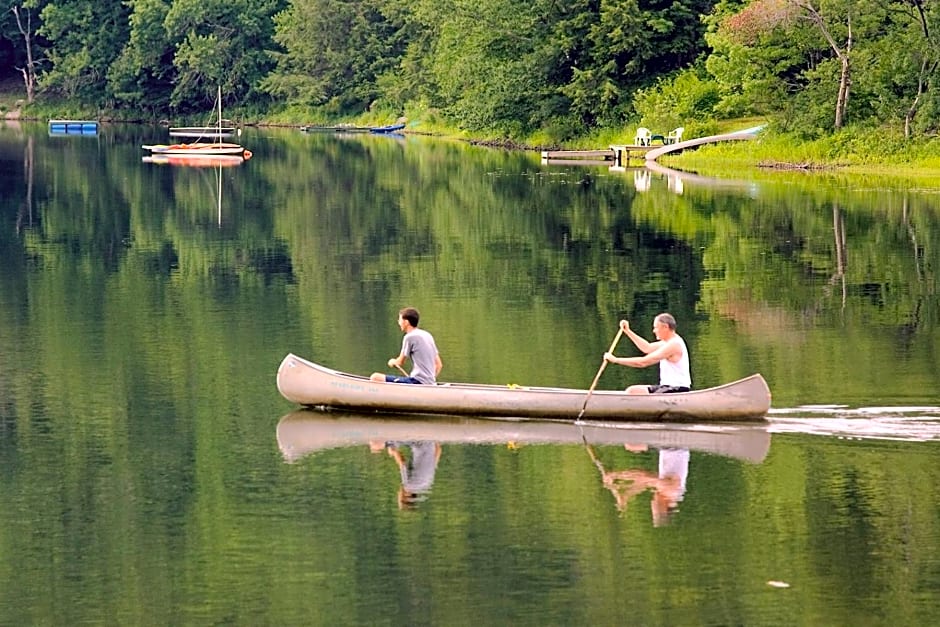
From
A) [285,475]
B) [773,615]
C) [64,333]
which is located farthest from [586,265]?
[773,615]

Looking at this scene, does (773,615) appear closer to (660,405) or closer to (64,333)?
(660,405)

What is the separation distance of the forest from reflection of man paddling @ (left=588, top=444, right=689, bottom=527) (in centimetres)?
3826

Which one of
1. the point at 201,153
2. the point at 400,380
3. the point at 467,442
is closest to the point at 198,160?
the point at 201,153

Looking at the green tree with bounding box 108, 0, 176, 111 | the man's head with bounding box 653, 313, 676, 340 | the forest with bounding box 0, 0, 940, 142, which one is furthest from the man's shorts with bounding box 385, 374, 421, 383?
the green tree with bounding box 108, 0, 176, 111

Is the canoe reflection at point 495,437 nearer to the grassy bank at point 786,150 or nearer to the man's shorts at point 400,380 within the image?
the man's shorts at point 400,380

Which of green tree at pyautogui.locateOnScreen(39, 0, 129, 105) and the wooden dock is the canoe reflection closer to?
the wooden dock

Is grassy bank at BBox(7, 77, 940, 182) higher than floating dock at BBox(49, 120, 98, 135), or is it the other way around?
grassy bank at BBox(7, 77, 940, 182)

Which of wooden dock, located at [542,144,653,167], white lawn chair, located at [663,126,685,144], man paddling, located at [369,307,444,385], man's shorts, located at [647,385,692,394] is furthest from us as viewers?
wooden dock, located at [542,144,653,167]

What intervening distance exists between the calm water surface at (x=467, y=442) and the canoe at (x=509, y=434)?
52mm

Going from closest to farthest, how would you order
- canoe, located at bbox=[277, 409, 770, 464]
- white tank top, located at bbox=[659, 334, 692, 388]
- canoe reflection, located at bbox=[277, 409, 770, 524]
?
1. canoe reflection, located at bbox=[277, 409, 770, 524]
2. canoe, located at bbox=[277, 409, 770, 464]
3. white tank top, located at bbox=[659, 334, 692, 388]

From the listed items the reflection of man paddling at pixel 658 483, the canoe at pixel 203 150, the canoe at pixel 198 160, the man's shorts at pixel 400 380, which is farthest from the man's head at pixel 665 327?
the canoe at pixel 203 150

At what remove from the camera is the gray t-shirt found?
19.4 meters

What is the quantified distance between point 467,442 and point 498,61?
203ft

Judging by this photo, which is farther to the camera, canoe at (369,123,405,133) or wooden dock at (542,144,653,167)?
canoe at (369,123,405,133)
